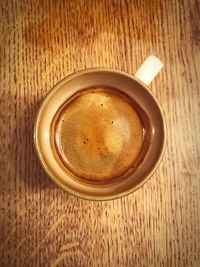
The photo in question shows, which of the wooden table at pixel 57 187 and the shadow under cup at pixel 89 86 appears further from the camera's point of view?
the wooden table at pixel 57 187

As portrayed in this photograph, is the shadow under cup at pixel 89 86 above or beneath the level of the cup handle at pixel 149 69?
beneath

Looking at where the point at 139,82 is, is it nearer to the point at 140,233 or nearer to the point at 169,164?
the point at 169,164

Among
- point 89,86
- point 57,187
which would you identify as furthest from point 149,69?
point 57,187

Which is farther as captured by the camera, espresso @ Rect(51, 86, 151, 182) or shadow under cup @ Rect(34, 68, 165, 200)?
espresso @ Rect(51, 86, 151, 182)

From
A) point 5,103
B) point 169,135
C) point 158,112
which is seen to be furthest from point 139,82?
point 5,103

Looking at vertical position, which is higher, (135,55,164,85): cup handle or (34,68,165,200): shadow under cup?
(135,55,164,85): cup handle

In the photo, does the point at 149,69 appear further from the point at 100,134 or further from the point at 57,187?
the point at 57,187
